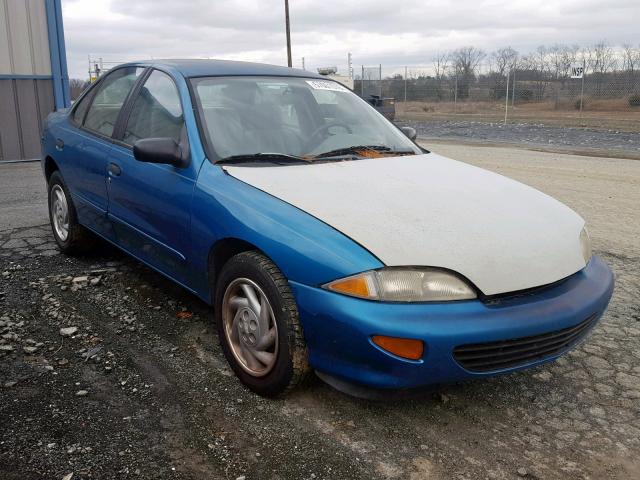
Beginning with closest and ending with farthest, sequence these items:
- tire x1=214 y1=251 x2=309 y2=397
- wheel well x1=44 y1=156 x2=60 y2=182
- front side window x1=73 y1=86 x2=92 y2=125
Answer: tire x1=214 y1=251 x2=309 y2=397 < front side window x1=73 y1=86 x2=92 y2=125 < wheel well x1=44 y1=156 x2=60 y2=182

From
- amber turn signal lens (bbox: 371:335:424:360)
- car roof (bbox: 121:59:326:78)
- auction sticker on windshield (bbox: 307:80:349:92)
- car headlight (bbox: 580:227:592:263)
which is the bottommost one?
amber turn signal lens (bbox: 371:335:424:360)

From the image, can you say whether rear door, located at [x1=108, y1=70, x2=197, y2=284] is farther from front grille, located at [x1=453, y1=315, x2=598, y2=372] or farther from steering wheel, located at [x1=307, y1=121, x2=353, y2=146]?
front grille, located at [x1=453, y1=315, x2=598, y2=372]

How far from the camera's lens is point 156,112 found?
393 centimetres

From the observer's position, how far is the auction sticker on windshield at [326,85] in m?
4.21

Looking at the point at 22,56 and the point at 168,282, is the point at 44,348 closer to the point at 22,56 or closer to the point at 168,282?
the point at 168,282

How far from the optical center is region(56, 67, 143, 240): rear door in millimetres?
4301

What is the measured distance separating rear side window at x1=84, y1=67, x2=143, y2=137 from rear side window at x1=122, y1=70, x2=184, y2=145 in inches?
9.9

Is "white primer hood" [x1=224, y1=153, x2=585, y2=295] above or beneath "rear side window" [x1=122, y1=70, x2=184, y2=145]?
beneath

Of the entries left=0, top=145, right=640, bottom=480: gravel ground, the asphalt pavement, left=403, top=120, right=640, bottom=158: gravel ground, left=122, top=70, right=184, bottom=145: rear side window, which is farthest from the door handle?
left=403, top=120, right=640, bottom=158: gravel ground

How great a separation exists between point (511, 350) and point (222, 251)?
4.76ft

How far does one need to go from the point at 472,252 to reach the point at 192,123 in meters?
1.76

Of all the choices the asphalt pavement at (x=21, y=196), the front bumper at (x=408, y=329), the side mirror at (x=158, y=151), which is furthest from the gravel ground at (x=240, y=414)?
the asphalt pavement at (x=21, y=196)

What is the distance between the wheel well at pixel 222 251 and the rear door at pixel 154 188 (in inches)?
8.5

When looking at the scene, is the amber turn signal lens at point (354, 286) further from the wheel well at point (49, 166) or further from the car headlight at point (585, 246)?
the wheel well at point (49, 166)
